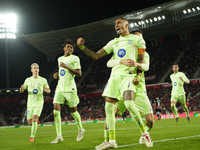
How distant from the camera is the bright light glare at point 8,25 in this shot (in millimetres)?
34338

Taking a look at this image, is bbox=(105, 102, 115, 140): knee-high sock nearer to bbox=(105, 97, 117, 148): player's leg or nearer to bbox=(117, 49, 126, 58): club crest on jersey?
bbox=(105, 97, 117, 148): player's leg

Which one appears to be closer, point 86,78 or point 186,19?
point 186,19

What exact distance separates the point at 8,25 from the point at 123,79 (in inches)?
1322

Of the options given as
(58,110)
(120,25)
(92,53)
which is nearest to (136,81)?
(92,53)

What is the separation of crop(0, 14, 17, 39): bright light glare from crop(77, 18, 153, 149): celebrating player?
32.2 meters

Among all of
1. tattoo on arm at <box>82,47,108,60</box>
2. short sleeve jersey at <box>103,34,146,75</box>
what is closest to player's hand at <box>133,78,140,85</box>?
short sleeve jersey at <box>103,34,146,75</box>

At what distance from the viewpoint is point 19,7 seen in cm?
3344

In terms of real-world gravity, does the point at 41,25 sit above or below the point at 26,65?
above

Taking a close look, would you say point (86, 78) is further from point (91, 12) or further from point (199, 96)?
point (199, 96)

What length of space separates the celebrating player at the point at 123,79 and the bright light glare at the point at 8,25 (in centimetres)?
3223

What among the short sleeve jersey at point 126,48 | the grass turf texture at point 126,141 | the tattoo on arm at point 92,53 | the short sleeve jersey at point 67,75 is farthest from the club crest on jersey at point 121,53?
the short sleeve jersey at point 67,75

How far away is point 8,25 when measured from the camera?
114ft

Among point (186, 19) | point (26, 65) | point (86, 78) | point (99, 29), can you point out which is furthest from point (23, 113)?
point (186, 19)

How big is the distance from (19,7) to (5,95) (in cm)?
1419
